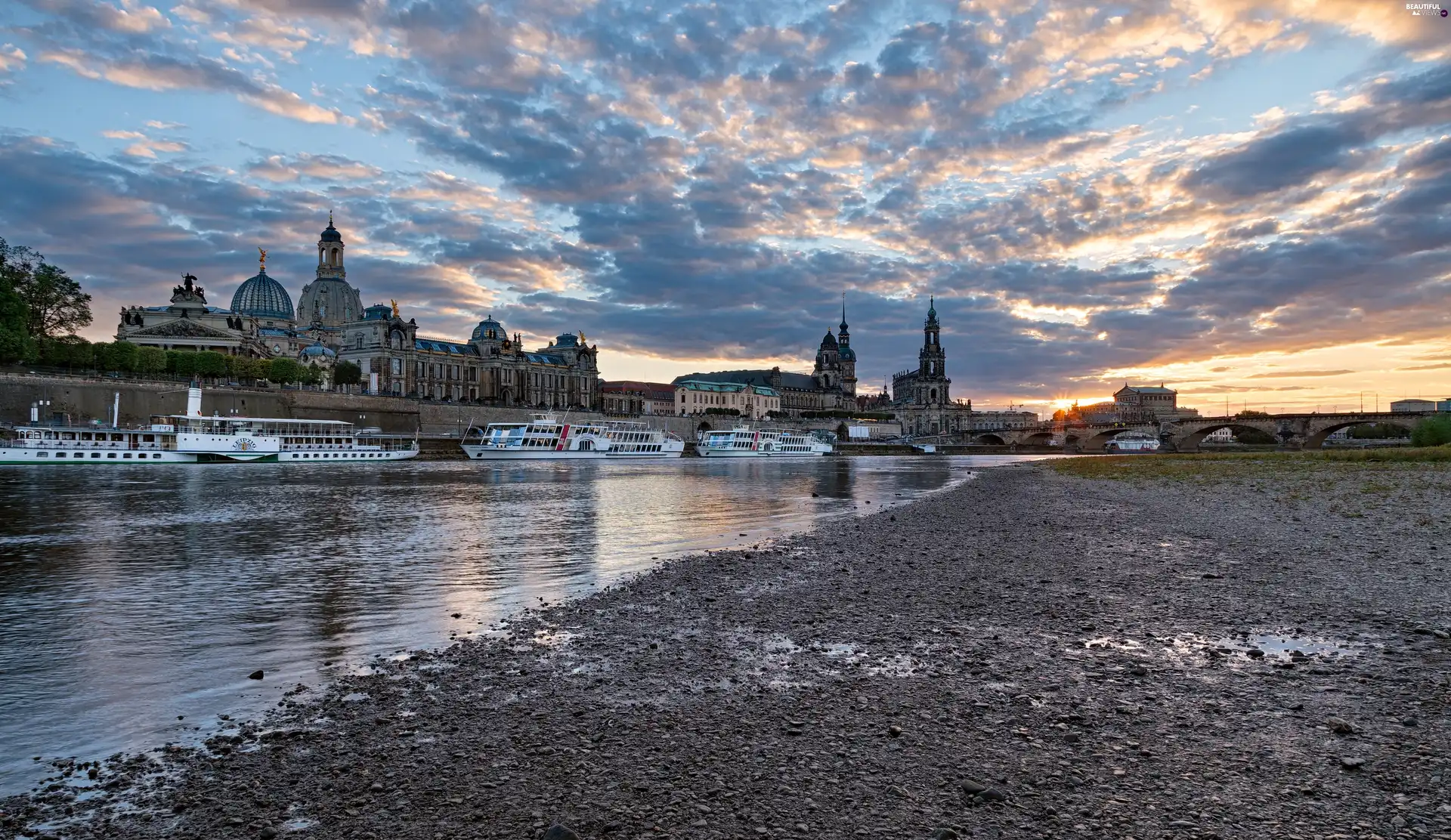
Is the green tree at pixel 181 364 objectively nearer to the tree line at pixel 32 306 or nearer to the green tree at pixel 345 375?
the tree line at pixel 32 306

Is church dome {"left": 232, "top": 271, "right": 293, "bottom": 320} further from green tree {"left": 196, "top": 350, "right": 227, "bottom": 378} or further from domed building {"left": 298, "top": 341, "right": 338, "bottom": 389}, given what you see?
green tree {"left": 196, "top": 350, "right": 227, "bottom": 378}

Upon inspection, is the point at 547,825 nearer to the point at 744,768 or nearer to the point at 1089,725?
the point at 744,768

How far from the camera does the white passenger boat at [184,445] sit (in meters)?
62.0

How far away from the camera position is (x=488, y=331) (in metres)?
159

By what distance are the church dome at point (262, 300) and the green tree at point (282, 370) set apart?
31.7m

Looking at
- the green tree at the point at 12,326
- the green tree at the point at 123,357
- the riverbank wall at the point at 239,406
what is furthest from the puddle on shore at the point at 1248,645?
the green tree at the point at 123,357

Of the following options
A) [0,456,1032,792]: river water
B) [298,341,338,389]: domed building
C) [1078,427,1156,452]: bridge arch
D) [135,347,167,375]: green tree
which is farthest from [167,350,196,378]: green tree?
[1078,427,1156,452]: bridge arch

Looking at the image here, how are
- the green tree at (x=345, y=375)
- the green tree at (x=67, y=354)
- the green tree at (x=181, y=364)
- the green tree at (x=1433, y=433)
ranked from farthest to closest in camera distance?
the green tree at (x=345, y=375)
the green tree at (x=181, y=364)
the green tree at (x=67, y=354)
the green tree at (x=1433, y=433)

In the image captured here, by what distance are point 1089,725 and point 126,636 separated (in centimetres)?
1309

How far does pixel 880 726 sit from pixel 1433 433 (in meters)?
94.8

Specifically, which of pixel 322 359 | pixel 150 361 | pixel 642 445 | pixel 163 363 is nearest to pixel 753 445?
pixel 642 445

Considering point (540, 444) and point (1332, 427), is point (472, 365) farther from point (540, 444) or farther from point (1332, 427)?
point (1332, 427)

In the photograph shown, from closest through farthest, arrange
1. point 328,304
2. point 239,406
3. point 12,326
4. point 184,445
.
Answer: point 184,445 < point 12,326 < point 239,406 < point 328,304

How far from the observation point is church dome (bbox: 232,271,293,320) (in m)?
132
